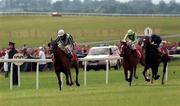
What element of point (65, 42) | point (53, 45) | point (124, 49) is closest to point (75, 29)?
point (124, 49)

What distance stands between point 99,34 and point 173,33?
25.9 feet

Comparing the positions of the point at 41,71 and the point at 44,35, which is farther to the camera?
the point at 44,35

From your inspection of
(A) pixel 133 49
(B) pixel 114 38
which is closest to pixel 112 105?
(A) pixel 133 49

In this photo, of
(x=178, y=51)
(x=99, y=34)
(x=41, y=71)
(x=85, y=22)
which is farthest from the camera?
(x=85, y=22)

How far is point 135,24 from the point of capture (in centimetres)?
8575

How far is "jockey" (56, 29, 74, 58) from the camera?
904 inches

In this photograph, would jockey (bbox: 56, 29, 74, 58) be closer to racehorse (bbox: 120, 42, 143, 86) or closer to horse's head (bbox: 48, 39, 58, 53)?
horse's head (bbox: 48, 39, 58, 53)

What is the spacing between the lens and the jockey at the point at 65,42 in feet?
75.4

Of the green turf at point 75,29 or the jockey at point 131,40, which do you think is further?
the green turf at point 75,29

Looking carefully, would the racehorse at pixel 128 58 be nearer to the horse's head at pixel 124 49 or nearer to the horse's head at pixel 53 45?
the horse's head at pixel 124 49

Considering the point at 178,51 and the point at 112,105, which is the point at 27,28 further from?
the point at 112,105

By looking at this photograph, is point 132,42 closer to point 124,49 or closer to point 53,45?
point 124,49

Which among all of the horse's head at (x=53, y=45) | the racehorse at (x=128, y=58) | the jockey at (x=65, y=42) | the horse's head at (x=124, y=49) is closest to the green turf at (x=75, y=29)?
the racehorse at (x=128, y=58)

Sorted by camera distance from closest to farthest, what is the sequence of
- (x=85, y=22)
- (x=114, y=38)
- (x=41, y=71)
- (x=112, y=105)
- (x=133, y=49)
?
(x=112, y=105) → (x=133, y=49) → (x=41, y=71) → (x=114, y=38) → (x=85, y=22)
